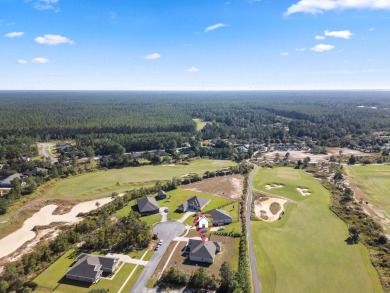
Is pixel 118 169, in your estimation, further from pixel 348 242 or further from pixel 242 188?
pixel 348 242

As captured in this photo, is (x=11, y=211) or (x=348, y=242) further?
(x=11, y=211)

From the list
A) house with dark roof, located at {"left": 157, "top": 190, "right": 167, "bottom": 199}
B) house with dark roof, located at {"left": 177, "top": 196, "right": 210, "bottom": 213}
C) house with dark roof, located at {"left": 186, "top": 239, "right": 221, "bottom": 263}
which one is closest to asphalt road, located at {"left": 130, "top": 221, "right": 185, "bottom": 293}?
house with dark roof, located at {"left": 186, "top": 239, "right": 221, "bottom": 263}

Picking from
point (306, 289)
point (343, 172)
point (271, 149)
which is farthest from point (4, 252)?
point (271, 149)

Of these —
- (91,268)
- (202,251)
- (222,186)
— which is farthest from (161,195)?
(91,268)

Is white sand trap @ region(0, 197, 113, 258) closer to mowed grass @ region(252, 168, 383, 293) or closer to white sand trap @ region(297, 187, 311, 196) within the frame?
mowed grass @ region(252, 168, 383, 293)

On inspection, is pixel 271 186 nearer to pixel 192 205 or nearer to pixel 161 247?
pixel 192 205

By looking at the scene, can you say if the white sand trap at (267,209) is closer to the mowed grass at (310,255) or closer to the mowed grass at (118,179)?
the mowed grass at (310,255)
